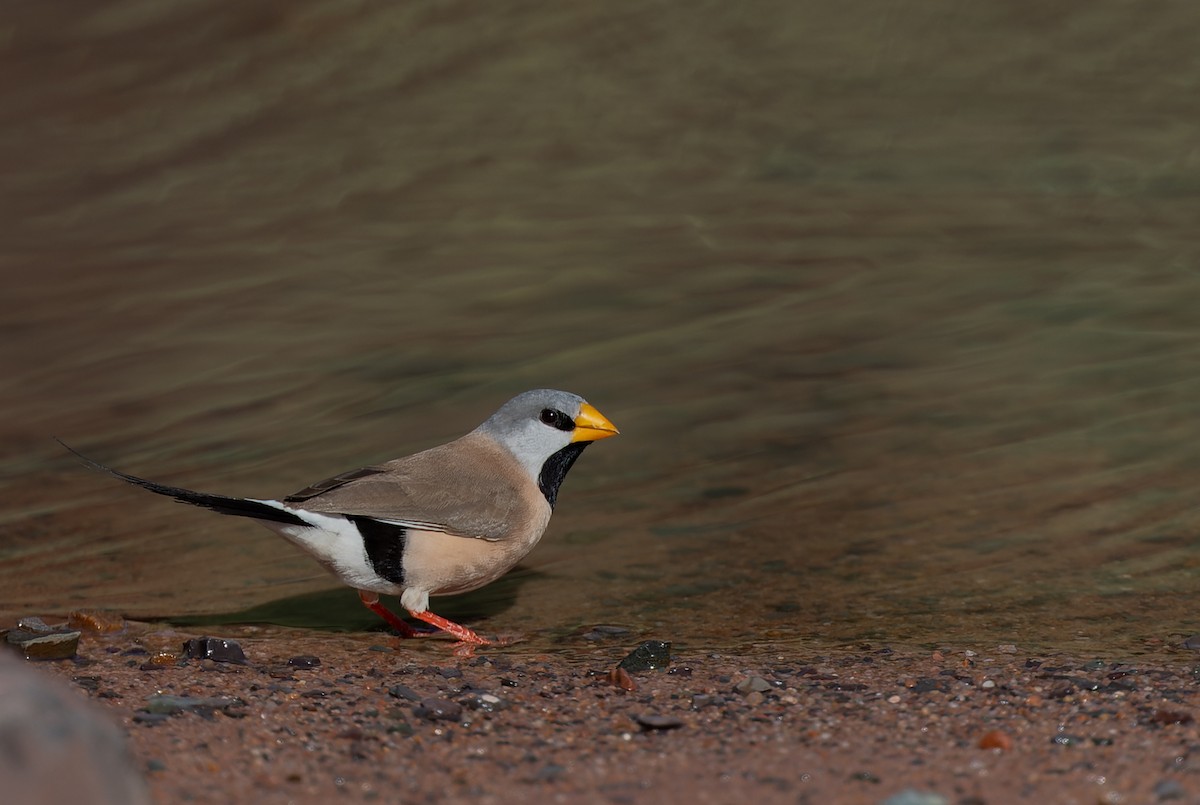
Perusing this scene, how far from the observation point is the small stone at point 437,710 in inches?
173

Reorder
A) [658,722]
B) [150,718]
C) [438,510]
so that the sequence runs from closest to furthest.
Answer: [150,718] → [658,722] → [438,510]

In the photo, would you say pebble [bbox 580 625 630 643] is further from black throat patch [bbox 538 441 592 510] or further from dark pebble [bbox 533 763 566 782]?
dark pebble [bbox 533 763 566 782]

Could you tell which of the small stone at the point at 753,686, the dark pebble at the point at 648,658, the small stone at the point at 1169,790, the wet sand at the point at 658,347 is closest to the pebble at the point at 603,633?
the wet sand at the point at 658,347

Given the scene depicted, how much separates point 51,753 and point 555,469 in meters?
3.67

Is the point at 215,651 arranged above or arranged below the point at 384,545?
below

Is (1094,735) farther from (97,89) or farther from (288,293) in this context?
(97,89)

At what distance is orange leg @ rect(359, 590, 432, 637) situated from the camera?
5953 mm

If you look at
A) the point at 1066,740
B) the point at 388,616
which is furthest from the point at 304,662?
the point at 1066,740

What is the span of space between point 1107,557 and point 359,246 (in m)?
6.40

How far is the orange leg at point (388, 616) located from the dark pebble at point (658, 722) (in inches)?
69.0

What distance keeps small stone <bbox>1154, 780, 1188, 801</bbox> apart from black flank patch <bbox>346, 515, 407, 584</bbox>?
2895 millimetres

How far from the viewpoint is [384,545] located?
5629 mm

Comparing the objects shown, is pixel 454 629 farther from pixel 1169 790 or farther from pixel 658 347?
pixel 658 347

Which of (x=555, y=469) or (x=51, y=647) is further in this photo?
(x=555, y=469)
